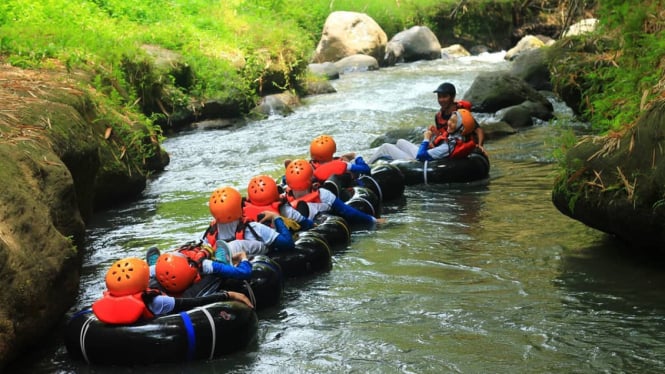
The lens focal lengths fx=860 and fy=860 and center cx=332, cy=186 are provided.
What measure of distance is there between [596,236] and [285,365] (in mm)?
4008

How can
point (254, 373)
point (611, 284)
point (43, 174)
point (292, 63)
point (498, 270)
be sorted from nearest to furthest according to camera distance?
point (254, 373)
point (43, 174)
point (611, 284)
point (498, 270)
point (292, 63)

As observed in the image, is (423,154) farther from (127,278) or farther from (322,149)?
(127,278)

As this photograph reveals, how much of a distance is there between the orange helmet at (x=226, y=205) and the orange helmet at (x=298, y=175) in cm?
155

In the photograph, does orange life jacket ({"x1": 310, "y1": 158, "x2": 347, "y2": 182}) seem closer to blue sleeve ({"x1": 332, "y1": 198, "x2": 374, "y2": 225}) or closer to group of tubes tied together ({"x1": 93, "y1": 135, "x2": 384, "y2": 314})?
group of tubes tied together ({"x1": 93, "y1": 135, "x2": 384, "y2": 314})

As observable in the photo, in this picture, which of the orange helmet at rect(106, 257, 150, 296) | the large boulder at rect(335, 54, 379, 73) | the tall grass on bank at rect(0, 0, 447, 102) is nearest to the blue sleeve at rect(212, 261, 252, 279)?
the orange helmet at rect(106, 257, 150, 296)

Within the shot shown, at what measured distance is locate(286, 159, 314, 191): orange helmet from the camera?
8961mm

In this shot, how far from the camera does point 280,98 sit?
1980cm

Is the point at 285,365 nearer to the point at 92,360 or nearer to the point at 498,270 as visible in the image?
the point at 92,360

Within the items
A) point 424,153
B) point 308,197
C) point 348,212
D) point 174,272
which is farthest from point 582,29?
point 174,272

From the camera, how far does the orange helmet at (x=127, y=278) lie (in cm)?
586

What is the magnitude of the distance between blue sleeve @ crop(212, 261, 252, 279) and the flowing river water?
44 centimetres

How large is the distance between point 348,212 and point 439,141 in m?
3.09

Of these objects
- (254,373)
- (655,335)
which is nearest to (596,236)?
(655,335)

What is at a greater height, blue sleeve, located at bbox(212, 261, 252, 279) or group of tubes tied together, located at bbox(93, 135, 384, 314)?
group of tubes tied together, located at bbox(93, 135, 384, 314)
